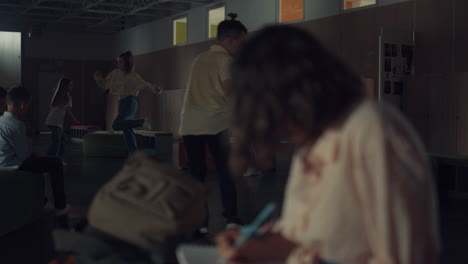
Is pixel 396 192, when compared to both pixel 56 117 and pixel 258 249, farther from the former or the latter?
pixel 56 117

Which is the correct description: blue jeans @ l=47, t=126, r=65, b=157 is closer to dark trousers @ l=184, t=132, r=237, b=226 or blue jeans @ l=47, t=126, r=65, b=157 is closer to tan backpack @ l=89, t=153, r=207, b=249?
dark trousers @ l=184, t=132, r=237, b=226

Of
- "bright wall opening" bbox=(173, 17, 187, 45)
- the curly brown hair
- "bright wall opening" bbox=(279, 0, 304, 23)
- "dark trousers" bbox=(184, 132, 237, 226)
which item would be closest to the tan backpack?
the curly brown hair

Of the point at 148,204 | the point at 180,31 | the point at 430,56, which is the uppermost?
the point at 180,31

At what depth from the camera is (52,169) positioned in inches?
169

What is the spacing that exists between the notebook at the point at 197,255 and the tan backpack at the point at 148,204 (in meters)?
0.09

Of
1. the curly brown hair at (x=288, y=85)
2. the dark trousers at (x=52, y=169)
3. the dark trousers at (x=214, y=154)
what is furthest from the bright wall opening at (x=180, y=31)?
the curly brown hair at (x=288, y=85)

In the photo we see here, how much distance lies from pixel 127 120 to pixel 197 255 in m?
6.64

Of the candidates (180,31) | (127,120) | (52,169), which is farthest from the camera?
(180,31)

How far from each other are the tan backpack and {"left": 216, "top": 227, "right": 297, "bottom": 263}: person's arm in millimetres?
267

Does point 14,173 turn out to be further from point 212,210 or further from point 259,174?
point 259,174

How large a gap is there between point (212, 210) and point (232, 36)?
168 centimetres

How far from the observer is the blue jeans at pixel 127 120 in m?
7.69

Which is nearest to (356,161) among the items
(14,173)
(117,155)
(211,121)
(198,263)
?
(198,263)

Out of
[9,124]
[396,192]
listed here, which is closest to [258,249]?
[396,192]
